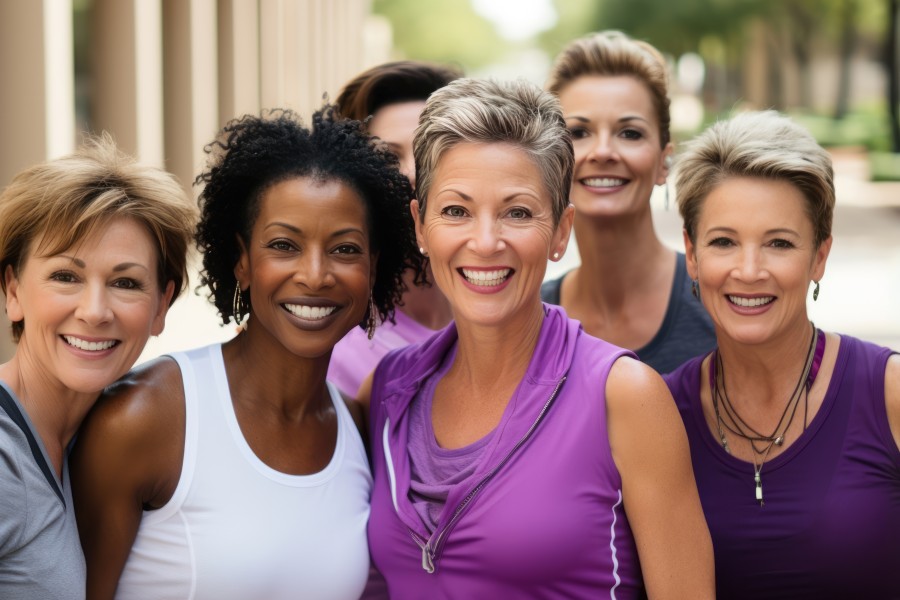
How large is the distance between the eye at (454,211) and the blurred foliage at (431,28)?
171 ft

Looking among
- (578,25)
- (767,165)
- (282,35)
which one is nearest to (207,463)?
(767,165)

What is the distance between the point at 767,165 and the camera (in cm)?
362

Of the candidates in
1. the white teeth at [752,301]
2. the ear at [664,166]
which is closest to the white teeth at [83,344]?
the white teeth at [752,301]

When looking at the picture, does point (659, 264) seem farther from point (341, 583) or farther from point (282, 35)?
point (282, 35)

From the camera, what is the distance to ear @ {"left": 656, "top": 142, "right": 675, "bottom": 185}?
5.23 meters

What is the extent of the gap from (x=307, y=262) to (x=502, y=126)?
0.76 meters

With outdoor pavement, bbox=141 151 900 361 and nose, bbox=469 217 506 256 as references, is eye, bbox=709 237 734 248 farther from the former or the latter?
outdoor pavement, bbox=141 151 900 361

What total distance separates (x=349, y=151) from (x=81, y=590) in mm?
1600

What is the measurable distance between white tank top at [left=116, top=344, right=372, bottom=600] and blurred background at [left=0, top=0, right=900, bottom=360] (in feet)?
4.65

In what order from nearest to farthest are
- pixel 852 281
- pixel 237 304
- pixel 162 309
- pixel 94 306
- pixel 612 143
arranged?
1. pixel 94 306
2. pixel 162 309
3. pixel 237 304
4. pixel 612 143
5. pixel 852 281

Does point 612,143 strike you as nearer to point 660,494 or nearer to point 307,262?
point 307,262

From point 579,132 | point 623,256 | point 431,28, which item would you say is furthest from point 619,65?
point 431,28

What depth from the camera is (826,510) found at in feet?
11.1

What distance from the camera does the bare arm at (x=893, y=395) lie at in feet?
11.3
